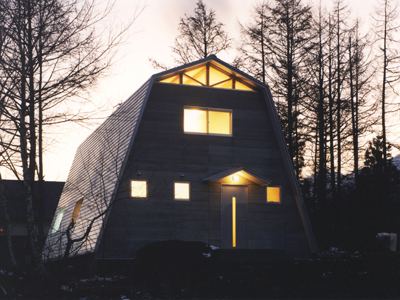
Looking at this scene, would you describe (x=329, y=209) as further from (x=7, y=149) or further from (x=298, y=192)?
(x=7, y=149)

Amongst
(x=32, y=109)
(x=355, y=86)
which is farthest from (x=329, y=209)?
(x=32, y=109)

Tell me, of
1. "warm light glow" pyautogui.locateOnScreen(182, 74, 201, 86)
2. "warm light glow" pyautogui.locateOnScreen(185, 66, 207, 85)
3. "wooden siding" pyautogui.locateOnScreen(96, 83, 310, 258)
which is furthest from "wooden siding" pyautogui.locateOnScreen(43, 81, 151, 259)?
"warm light glow" pyautogui.locateOnScreen(185, 66, 207, 85)

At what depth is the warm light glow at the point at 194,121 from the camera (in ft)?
53.5

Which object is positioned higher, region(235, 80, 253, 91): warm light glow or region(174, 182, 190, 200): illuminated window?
region(235, 80, 253, 91): warm light glow

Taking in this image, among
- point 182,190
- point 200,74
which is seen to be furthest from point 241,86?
point 182,190

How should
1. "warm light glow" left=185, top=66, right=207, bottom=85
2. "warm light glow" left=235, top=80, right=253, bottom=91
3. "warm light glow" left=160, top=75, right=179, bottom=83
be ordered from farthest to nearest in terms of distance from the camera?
"warm light glow" left=235, top=80, right=253, bottom=91 → "warm light glow" left=185, top=66, right=207, bottom=85 → "warm light glow" left=160, top=75, right=179, bottom=83

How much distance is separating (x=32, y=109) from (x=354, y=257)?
11.7 meters

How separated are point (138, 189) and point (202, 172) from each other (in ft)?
7.64

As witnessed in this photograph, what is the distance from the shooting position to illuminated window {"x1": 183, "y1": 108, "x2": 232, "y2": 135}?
16359mm

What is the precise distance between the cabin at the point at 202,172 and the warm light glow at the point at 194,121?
0.04m

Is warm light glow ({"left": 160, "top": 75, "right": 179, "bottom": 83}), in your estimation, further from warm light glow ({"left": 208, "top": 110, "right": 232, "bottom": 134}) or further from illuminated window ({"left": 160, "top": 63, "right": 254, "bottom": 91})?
warm light glow ({"left": 208, "top": 110, "right": 232, "bottom": 134})

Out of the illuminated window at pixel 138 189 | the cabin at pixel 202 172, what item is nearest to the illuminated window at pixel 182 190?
the cabin at pixel 202 172

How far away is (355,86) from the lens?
23.5m

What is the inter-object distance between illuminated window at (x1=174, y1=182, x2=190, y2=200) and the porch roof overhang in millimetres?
714
